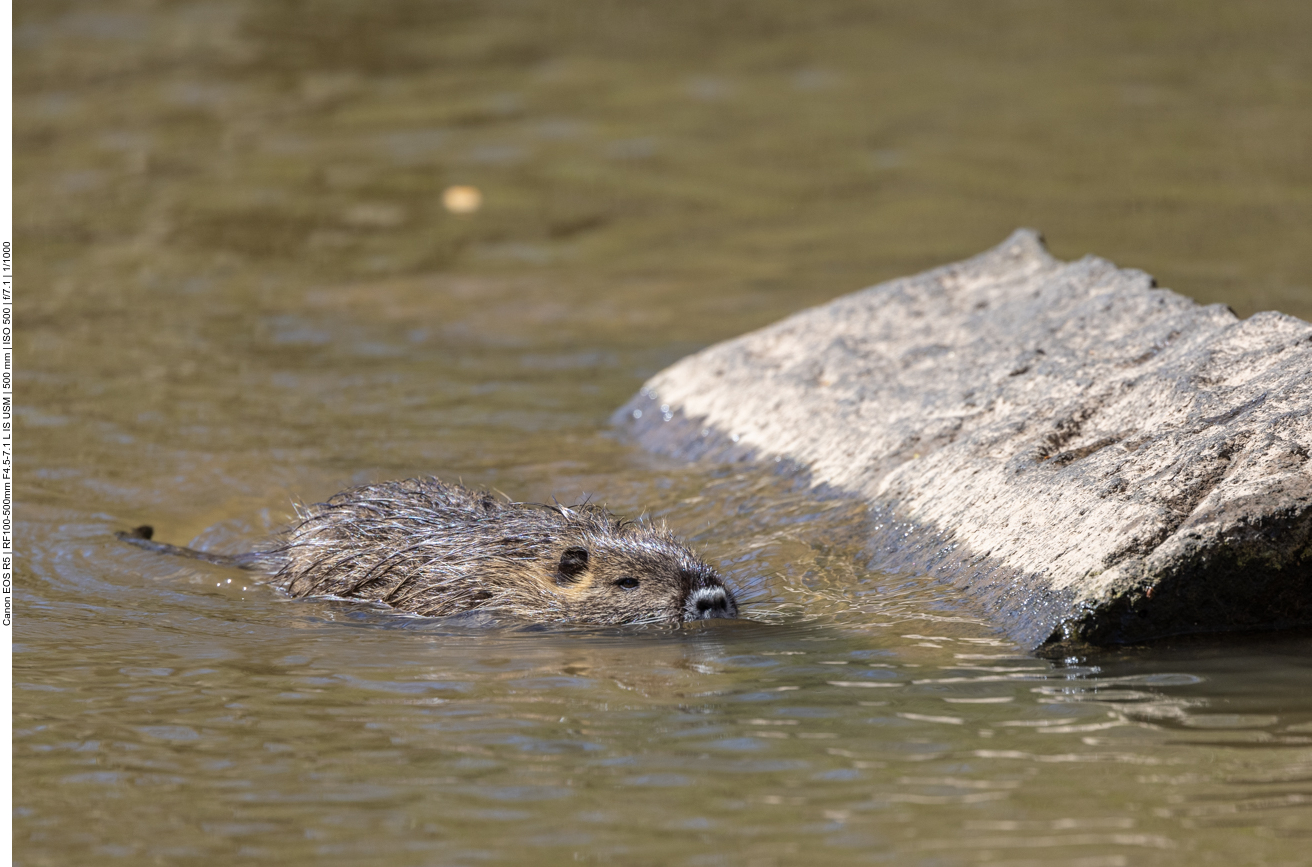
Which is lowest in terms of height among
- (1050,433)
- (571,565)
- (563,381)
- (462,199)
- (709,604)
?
(709,604)

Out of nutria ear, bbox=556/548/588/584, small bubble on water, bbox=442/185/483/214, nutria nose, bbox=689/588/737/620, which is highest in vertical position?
small bubble on water, bbox=442/185/483/214

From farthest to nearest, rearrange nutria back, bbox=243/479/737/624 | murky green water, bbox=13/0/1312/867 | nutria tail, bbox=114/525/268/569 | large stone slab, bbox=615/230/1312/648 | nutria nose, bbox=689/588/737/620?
nutria tail, bbox=114/525/268/569 < nutria back, bbox=243/479/737/624 < nutria nose, bbox=689/588/737/620 < large stone slab, bbox=615/230/1312/648 < murky green water, bbox=13/0/1312/867

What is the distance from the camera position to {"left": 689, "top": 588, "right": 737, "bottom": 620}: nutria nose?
616cm

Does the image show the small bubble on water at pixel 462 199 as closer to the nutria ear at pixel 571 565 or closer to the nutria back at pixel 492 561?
the nutria back at pixel 492 561

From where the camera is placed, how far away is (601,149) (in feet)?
59.1

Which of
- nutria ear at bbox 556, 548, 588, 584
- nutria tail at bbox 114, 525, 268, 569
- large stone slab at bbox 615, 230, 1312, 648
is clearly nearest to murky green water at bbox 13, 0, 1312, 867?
nutria tail at bbox 114, 525, 268, 569

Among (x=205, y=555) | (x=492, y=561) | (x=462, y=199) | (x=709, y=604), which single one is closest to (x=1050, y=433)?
(x=709, y=604)

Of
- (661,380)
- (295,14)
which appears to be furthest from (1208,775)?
(295,14)

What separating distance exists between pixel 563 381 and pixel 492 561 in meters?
4.54

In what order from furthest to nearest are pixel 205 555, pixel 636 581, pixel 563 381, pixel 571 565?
pixel 563 381, pixel 205 555, pixel 571 565, pixel 636 581

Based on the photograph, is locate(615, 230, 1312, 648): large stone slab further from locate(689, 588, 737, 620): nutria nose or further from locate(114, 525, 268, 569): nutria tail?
locate(114, 525, 268, 569): nutria tail

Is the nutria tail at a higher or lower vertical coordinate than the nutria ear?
higher

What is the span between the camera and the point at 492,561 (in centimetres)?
665

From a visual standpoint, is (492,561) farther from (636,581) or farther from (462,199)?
(462,199)
